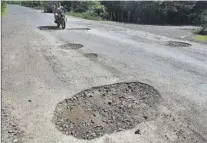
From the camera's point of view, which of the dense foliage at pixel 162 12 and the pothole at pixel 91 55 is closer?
the pothole at pixel 91 55

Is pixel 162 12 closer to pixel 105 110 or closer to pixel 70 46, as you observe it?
pixel 70 46

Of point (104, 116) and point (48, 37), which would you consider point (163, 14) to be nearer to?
point (48, 37)

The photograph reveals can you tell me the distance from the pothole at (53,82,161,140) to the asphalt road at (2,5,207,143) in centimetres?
16

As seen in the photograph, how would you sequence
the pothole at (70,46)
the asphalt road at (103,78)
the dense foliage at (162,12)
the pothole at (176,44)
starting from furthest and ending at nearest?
the dense foliage at (162,12) < the pothole at (176,44) < the pothole at (70,46) < the asphalt road at (103,78)

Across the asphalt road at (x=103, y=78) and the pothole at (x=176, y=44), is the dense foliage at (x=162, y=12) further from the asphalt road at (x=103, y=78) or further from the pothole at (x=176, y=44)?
the asphalt road at (x=103, y=78)

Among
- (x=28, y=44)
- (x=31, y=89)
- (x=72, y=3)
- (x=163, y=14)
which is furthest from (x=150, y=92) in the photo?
(x=72, y=3)

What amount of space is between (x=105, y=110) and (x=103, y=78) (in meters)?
1.84

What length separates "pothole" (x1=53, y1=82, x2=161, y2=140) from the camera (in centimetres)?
482

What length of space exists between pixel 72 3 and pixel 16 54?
1601 inches

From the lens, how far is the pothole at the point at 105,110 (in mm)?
4824

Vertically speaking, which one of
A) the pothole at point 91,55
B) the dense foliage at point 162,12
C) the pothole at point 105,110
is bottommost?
the pothole at point 105,110

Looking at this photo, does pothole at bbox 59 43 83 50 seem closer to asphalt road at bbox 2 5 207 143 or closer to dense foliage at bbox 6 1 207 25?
asphalt road at bbox 2 5 207 143

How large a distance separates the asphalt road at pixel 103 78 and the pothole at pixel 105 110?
0.54ft

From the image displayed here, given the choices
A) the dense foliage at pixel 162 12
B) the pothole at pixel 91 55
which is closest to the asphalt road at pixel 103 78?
the pothole at pixel 91 55
